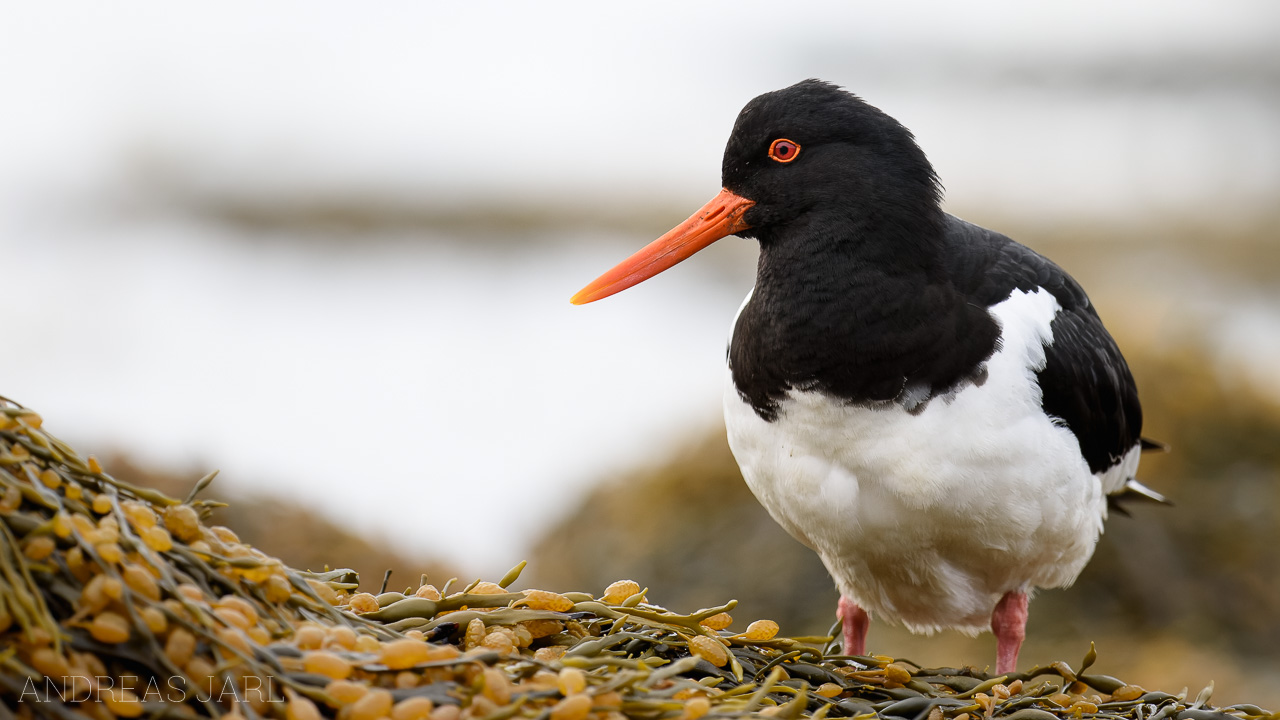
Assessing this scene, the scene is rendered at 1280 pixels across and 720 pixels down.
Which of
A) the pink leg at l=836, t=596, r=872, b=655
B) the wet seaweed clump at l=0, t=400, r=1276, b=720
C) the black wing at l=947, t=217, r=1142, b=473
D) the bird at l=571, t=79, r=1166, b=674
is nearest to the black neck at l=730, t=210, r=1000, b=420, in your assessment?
the bird at l=571, t=79, r=1166, b=674

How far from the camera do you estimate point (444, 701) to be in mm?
1470

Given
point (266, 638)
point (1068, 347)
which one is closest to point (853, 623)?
point (1068, 347)

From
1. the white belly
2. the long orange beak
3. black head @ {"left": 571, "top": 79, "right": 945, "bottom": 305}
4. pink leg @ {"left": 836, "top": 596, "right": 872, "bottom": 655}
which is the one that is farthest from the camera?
pink leg @ {"left": 836, "top": 596, "right": 872, "bottom": 655}

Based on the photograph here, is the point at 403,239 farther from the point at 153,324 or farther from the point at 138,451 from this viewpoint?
the point at 138,451

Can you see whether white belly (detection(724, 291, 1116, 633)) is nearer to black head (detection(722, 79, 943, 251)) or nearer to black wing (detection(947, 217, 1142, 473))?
black wing (detection(947, 217, 1142, 473))

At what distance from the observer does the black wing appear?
2.91 meters

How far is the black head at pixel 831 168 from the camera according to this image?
286 cm

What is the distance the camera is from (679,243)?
3082 millimetres

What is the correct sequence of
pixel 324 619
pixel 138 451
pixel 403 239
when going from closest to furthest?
pixel 324 619 → pixel 138 451 → pixel 403 239

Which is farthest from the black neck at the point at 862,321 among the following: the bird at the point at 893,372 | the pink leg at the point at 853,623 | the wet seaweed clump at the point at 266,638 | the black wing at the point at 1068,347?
the wet seaweed clump at the point at 266,638

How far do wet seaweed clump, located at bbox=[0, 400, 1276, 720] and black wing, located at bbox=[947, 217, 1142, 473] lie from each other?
129cm

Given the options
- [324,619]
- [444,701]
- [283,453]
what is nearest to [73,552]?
[324,619]

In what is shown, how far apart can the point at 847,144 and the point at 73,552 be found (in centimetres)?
213

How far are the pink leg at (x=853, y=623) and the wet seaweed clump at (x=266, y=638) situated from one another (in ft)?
4.59
